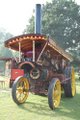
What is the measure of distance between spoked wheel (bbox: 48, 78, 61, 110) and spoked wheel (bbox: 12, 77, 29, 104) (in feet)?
3.19

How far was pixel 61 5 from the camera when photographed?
3591 centimetres

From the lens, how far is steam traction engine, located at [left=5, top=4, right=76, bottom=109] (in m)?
8.77

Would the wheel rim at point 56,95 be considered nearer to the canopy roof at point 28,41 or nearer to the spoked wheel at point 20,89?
the spoked wheel at point 20,89

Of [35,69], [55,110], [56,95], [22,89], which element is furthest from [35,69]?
[55,110]

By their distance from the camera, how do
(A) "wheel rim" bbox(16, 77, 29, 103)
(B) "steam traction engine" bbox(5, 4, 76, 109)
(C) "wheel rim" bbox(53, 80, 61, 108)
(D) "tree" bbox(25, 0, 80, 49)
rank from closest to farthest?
1. (C) "wheel rim" bbox(53, 80, 61, 108)
2. (B) "steam traction engine" bbox(5, 4, 76, 109)
3. (A) "wheel rim" bbox(16, 77, 29, 103)
4. (D) "tree" bbox(25, 0, 80, 49)

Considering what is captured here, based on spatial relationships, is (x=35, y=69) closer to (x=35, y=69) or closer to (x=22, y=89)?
(x=35, y=69)

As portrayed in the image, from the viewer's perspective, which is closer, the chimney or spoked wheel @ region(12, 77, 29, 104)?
spoked wheel @ region(12, 77, 29, 104)

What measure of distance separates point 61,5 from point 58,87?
27984 mm

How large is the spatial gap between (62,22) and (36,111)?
89.7 feet

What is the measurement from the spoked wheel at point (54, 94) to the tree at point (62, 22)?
24.7 meters

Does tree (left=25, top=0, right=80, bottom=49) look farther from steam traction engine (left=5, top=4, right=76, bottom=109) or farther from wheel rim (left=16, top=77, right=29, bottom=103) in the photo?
wheel rim (left=16, top=77, right=29, bottom=103)

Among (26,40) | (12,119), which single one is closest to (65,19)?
(26,40)

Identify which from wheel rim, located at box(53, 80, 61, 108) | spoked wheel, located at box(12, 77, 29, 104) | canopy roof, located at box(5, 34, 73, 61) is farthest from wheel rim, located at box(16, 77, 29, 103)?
canopy roof, located at box(5, 34, 73, 61)

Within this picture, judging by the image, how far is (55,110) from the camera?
814 cm
